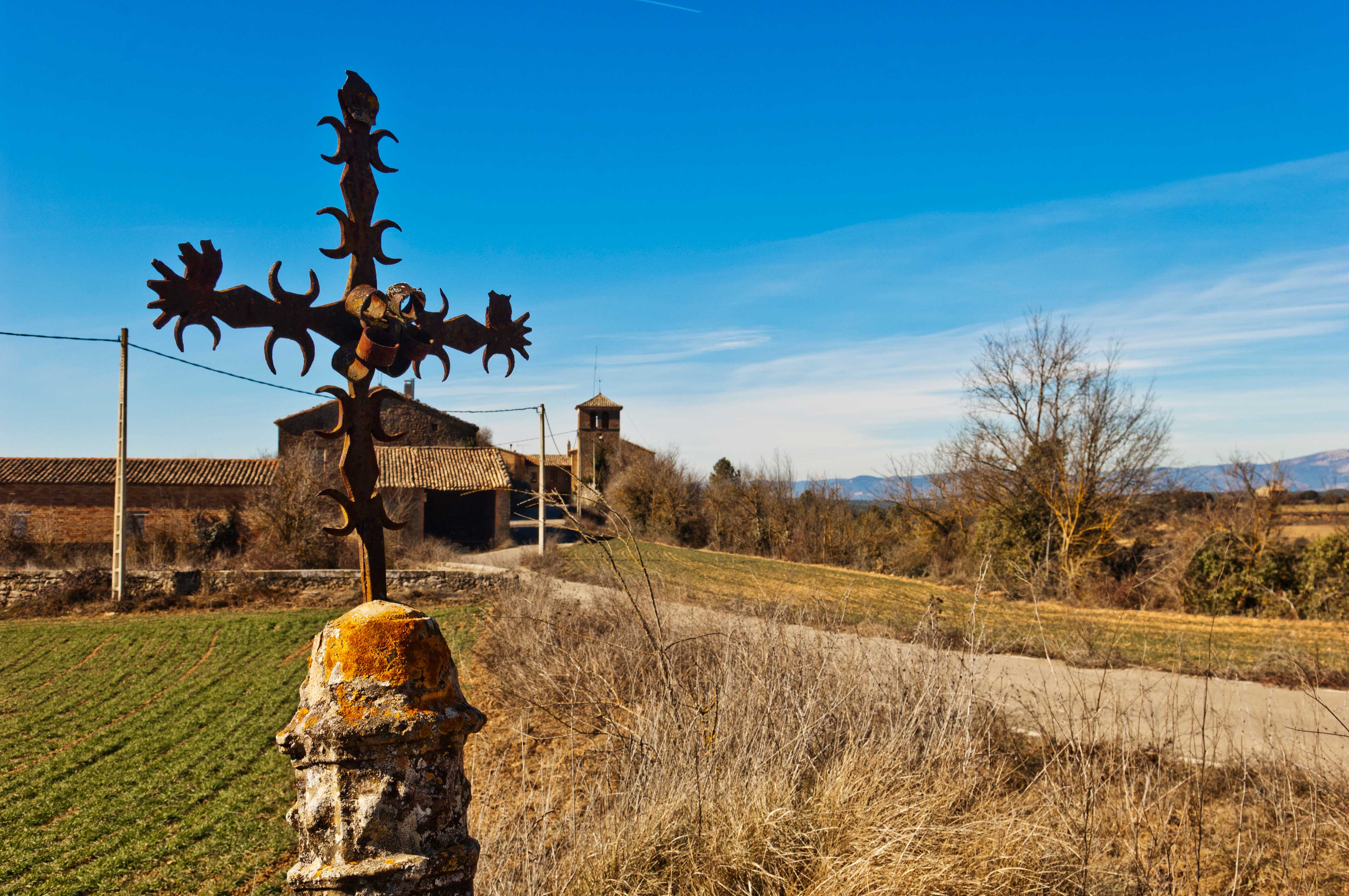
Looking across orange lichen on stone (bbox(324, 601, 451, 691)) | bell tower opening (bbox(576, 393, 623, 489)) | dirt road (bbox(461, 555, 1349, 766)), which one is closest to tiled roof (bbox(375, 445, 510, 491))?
bell tower opening (bbox(576, 393, 623, 489))

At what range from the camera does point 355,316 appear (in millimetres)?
2148

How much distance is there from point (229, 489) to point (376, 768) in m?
27.6

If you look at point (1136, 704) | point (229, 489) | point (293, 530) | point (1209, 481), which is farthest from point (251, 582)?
point (1209, 481)

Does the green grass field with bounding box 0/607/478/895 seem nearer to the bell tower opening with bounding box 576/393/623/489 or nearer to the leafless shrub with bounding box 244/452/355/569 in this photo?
the leafless shrub with bounding box 244/452/355/569

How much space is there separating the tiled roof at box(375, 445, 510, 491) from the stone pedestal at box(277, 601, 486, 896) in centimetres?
2487

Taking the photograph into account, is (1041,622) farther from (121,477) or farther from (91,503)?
(91,503)

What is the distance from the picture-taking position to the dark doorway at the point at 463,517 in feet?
95.6

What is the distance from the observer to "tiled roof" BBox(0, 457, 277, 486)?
2567 centimetres

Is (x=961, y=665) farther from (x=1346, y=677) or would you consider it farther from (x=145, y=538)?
(x=145, y=538)

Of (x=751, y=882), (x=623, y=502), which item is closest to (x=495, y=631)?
(x=751, y=882)

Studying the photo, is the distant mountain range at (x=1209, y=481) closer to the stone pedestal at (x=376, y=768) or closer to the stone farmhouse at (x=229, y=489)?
the stone farmhouse at (x=229, y=489)

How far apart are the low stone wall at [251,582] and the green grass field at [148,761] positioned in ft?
9.63

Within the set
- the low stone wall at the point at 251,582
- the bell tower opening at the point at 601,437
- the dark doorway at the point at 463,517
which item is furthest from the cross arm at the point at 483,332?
the bell tower opening at the point at 601,437

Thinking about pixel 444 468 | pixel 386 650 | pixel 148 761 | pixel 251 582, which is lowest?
pixel 148 761
